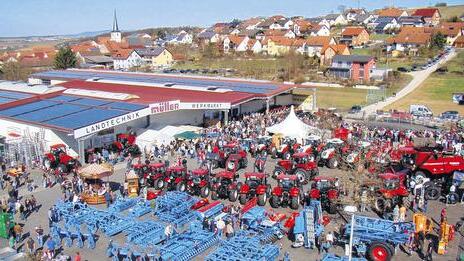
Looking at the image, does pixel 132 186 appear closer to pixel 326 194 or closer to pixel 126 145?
pixel 126 145

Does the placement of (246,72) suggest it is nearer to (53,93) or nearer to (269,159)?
(53,93)

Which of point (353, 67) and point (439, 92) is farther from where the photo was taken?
point (353, 67)

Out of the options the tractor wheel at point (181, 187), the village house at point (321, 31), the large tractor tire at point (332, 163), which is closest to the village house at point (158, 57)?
the village house at point (321, 31)

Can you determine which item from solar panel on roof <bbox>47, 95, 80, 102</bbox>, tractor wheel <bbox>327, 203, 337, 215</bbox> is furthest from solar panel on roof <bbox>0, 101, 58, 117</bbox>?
tractor wheel <bbox>327, 203, 337, 215</bbox>

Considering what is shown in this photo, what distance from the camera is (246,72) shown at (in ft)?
222

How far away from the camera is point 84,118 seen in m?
26.6

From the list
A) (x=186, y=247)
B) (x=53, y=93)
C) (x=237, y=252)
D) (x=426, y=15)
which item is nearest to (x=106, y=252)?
(x=186, y=247)

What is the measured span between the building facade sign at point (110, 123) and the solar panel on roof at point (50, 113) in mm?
3815

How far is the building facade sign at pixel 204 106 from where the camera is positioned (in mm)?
31016

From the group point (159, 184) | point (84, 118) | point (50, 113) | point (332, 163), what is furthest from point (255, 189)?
point (50, 113)

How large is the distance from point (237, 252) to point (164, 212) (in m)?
4.71

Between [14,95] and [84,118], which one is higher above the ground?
[14,95]

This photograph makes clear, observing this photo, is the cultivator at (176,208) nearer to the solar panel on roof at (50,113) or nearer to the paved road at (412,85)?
the solar panel on roof at (50,113)

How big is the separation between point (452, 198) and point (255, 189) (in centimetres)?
789
